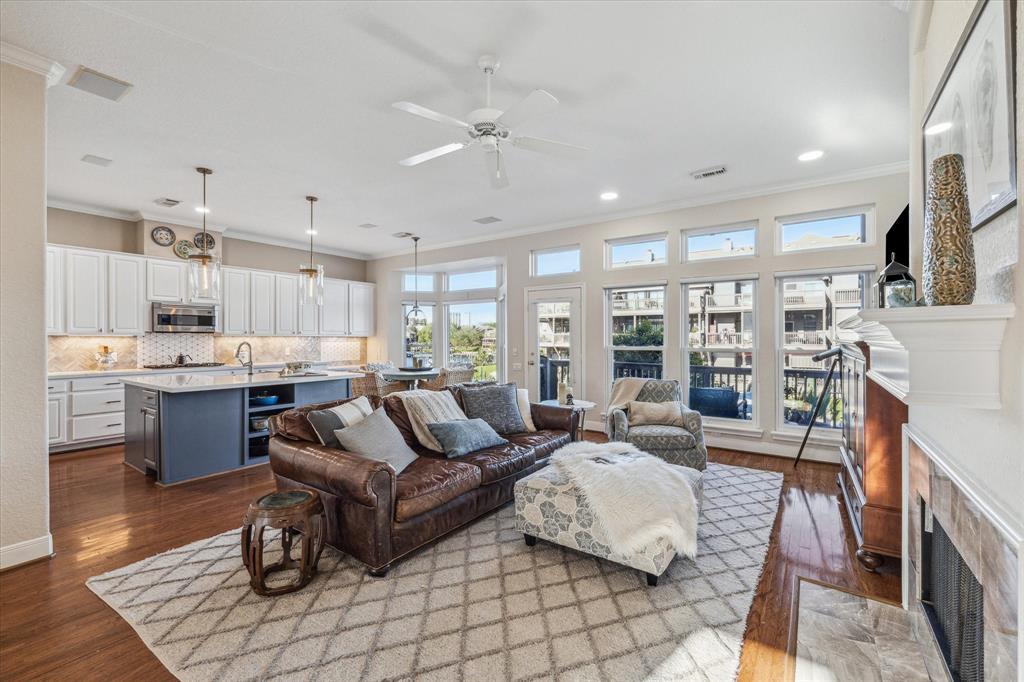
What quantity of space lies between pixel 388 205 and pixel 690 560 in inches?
194

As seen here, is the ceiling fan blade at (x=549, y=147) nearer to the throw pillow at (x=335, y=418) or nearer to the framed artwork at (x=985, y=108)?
the framed artwork at (x=985, y=108)

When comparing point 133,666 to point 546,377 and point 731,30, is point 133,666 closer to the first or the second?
point 731,30

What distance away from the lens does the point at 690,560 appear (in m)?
2.67

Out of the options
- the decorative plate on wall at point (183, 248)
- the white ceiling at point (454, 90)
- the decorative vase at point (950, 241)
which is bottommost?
the decorative vase at point (950, 241)

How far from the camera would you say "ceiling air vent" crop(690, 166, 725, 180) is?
4.38 meters

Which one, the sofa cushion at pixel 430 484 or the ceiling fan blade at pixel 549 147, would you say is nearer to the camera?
the sofa cushion at pixel 430 484

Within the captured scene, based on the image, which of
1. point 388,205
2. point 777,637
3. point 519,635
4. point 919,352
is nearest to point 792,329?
point 777,637

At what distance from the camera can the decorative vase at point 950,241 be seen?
1249mm

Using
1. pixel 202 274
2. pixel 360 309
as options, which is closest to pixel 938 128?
pixel 202 274

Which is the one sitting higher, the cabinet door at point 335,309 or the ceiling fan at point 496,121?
the ceiling fan at point 496,121

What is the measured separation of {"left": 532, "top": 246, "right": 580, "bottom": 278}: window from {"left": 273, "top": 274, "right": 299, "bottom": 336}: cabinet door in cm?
394

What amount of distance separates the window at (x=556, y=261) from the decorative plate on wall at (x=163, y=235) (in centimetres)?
510

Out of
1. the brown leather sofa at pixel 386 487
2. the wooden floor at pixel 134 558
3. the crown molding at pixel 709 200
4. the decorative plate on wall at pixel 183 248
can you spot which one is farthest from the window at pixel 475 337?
the brown leather sofa at pixel 386 487

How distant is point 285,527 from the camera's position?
232cm
